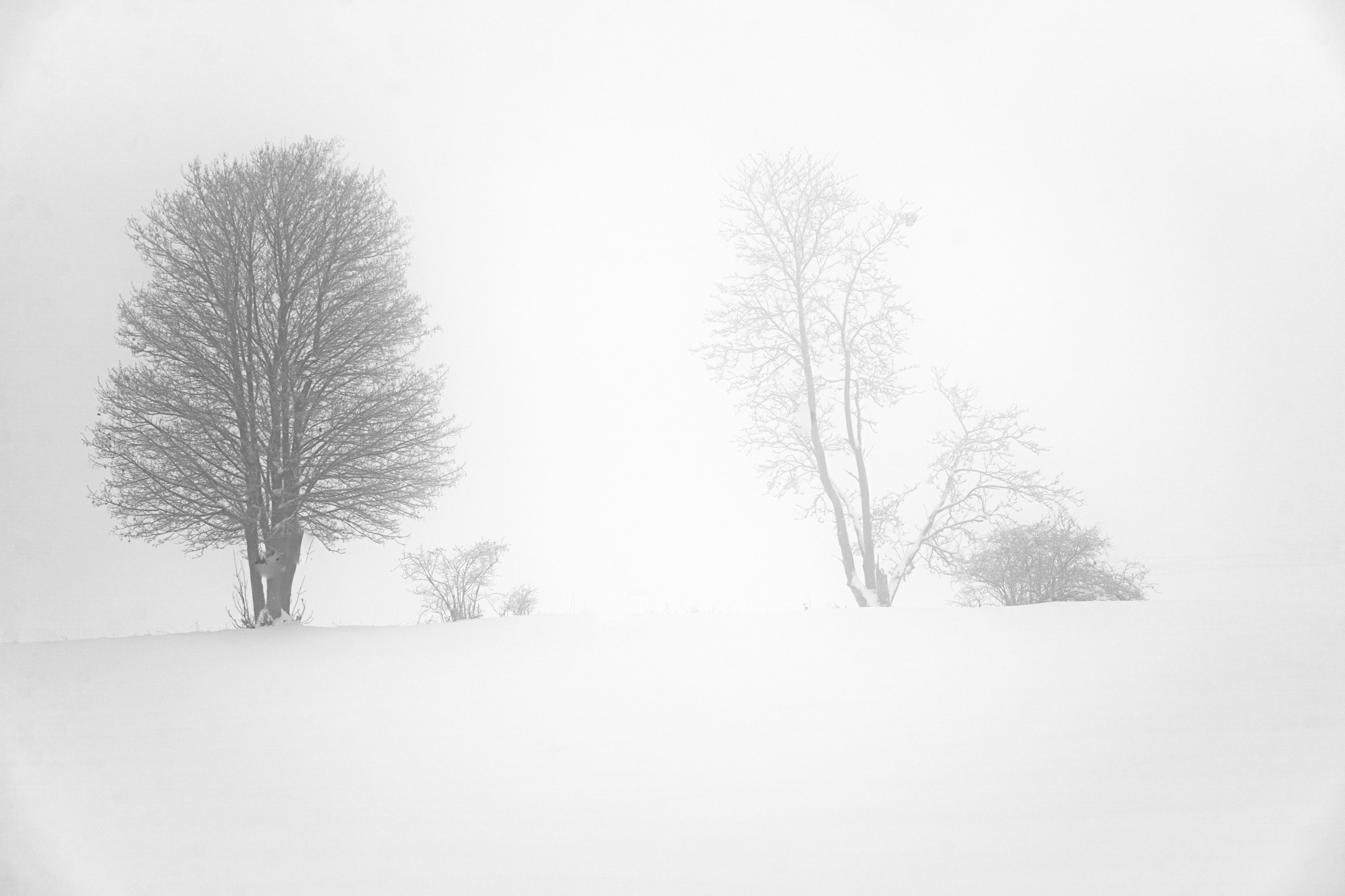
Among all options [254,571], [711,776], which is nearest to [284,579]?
[254,571]

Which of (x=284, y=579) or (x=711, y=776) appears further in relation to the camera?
(x=284, y=579)

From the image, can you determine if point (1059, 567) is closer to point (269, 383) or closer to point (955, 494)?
point (955, 494)

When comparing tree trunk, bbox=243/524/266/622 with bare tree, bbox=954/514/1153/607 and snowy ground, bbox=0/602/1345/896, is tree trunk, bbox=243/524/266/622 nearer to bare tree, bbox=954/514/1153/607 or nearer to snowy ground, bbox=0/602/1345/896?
snowy ground, bbox=0/602/1345/896

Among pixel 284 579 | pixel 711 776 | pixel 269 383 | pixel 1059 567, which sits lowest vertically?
pixel 711 776

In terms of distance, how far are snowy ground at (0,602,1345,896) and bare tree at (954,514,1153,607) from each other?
12083 millimetres

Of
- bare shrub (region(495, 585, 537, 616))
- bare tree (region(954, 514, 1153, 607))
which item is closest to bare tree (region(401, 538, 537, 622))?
bare shrub (region(495, 585, 537, 616))

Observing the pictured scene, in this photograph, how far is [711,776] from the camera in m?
3.96

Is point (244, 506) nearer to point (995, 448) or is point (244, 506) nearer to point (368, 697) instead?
point (368, 697)

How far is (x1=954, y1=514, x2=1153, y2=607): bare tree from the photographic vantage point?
18969 mm

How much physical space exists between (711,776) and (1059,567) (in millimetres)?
18234

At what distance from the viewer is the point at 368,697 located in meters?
6.14

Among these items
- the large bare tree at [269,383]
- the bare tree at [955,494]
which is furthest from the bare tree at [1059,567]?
the large bare tree at [269,383]

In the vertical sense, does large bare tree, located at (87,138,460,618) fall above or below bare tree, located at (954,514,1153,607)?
above

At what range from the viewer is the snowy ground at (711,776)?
3.04 m
